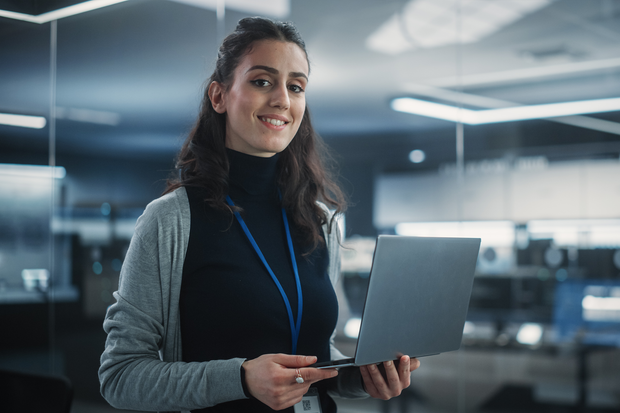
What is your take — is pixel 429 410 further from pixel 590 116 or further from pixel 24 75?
pixel 24 75

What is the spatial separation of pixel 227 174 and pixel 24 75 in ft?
6.35

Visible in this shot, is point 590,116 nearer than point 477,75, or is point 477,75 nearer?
point 590,116

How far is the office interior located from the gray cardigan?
1919 millimetres

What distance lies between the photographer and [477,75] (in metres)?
3.78

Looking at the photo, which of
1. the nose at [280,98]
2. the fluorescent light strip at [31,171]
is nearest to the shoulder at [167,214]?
the nose at [280,98]

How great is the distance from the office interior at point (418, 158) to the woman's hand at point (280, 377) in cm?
225

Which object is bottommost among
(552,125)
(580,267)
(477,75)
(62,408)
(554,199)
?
(62,408)

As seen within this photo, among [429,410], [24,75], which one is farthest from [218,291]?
[429,410]

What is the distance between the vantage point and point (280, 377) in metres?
1.18

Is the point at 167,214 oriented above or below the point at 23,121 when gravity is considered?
below

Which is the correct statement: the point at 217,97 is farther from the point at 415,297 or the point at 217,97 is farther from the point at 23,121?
the point at 23,121

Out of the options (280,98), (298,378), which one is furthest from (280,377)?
(280,98)

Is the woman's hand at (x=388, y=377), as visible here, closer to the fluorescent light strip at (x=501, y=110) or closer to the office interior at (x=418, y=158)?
the office interior at (x=418, y=158)

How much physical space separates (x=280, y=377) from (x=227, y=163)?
0.63 m
